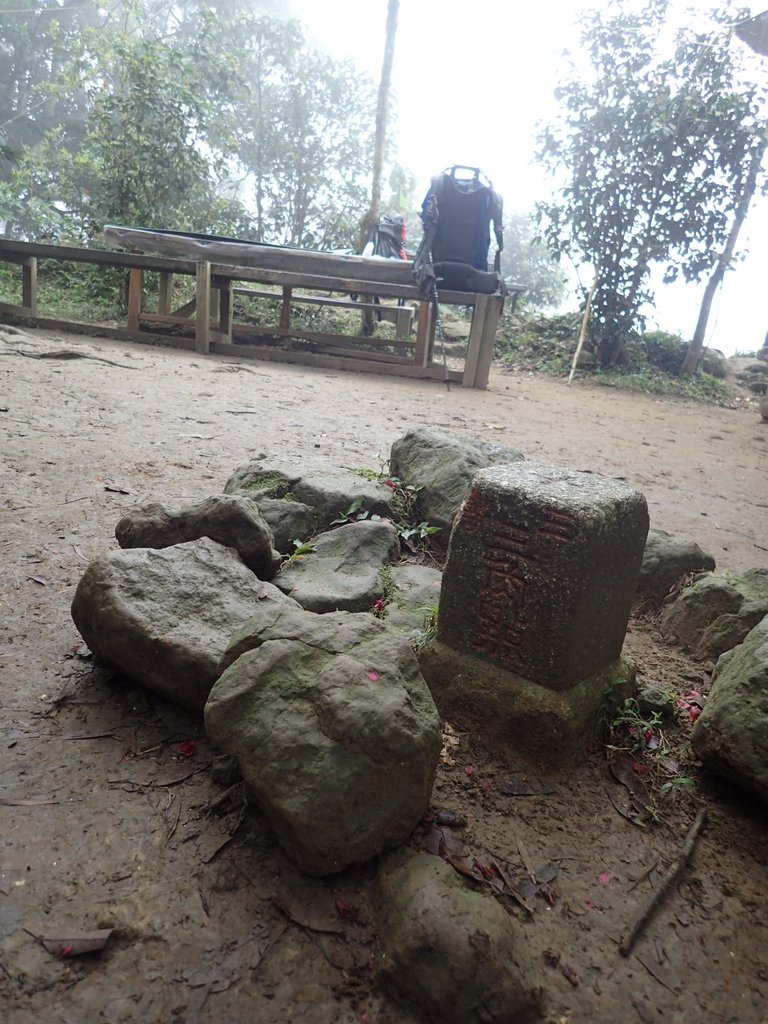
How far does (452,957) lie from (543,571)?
38.2 inches

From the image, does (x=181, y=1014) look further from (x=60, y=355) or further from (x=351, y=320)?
(x=351, y=320)

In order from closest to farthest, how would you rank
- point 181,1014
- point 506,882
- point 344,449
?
point 181,1014 < point 506,882 < point 344,449

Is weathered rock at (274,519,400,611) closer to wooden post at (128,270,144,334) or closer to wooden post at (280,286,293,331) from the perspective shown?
wooden post at (280,286,293,331)

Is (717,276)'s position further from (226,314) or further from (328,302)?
(226,314)

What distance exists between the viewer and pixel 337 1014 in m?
1.34

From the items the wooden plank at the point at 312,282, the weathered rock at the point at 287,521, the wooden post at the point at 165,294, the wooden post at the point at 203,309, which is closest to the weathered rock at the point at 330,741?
the weathered rock at the point at 287,521

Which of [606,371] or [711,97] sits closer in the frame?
[711,97]

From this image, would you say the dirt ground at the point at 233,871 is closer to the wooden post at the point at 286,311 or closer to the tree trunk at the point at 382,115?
the wooden post at the point at 286,311

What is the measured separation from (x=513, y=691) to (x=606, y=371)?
10.3 metres

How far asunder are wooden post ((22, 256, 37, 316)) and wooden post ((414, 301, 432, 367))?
4720 mm

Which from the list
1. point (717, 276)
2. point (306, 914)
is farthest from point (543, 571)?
point (717, 276)

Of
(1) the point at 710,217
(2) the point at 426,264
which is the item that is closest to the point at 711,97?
(1) the point at 710,217

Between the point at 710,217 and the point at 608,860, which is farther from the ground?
the point at 710,217

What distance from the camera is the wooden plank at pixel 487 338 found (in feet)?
28.0
